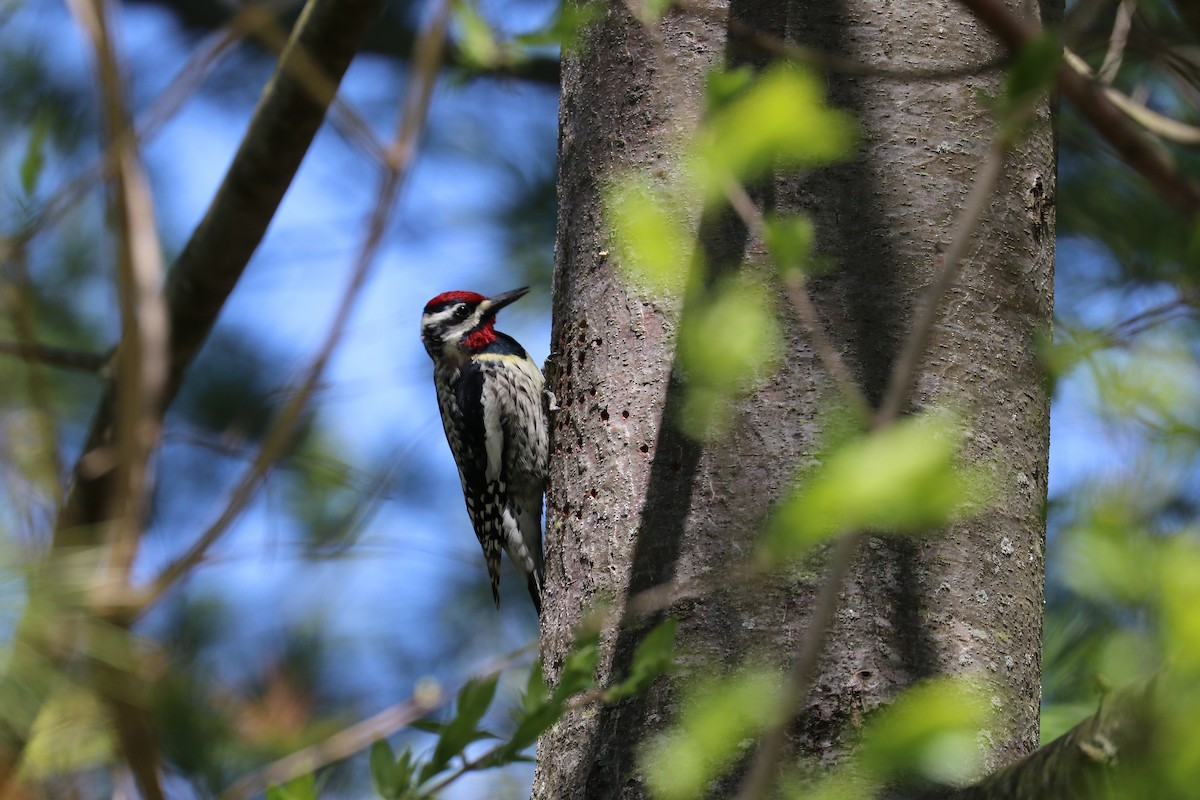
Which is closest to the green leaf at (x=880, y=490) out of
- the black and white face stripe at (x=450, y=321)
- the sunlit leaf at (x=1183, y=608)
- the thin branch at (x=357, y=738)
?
the sunlit leaf at (x=1183, y=608)

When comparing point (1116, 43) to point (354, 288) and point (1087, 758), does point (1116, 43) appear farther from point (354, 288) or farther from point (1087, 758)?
point (354, 288)

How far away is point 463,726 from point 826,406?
0.73 meters

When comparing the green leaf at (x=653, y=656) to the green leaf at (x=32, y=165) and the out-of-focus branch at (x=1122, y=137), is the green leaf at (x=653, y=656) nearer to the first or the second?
the out-of-focus branch at (x=1122, y=137)

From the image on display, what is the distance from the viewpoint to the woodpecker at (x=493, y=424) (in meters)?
3.46

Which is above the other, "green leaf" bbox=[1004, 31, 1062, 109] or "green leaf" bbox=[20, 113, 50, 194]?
"green leaf" bbox=[1004, 31, 1062, 109]

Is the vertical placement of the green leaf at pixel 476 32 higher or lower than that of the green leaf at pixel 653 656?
higher

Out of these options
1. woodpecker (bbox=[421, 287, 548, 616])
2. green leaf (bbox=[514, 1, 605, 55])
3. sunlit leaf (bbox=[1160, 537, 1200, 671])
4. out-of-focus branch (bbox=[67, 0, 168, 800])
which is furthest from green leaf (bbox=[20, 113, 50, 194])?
woodpecker (bbox=[421, 287, 548, 616])

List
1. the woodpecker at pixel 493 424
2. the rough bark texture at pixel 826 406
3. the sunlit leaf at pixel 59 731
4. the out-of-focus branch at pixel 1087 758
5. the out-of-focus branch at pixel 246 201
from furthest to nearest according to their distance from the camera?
the woodpecker at pixel 493 424 → the out-of-focus branch at pixel 246 201 → the rough bark texture at pixel 826 406 → the sunlit leaf at pixel 59 731 → the out-of-focus branch at pixel 1087 758

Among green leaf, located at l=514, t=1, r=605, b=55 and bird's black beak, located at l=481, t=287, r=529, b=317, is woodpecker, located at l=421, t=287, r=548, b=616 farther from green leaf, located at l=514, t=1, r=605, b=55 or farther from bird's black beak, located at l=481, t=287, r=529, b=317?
green leaf, located at l=514, t=1, r=605, b=55

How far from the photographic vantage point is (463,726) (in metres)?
1.06

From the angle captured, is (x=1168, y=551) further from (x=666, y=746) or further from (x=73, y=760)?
(x=73, y=760)

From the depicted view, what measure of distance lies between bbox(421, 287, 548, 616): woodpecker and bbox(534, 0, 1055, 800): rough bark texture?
1399mm

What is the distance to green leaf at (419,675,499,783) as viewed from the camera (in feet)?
3.44

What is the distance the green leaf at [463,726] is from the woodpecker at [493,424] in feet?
7.04
